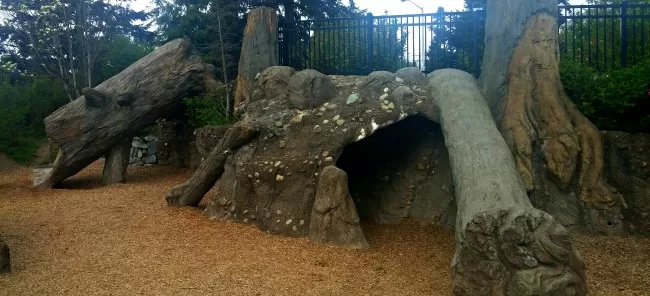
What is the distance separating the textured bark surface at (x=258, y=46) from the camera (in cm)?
1080

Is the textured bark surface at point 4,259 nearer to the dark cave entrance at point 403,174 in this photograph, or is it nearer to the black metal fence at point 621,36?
the dark cave entrance at point 403,174

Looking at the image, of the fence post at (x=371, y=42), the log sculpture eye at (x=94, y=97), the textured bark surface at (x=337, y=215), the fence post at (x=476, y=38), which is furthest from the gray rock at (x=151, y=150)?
the textured bark surface at (x=337, y=215)

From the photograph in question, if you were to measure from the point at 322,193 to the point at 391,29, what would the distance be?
211 inches

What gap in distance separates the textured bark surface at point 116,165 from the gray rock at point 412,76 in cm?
671

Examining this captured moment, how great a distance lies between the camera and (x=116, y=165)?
12375mm

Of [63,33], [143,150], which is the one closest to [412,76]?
[143,150]

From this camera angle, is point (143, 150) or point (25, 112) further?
point (25, 112)

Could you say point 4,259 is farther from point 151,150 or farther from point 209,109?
point 151,150

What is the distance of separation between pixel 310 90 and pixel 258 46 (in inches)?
120

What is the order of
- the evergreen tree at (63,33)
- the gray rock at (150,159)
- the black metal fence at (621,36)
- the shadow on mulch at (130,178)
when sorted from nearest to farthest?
the black metal fence at (621,36) → the shadow on mulch at (130,178) → the gray rock at (150,159) → the evergreen tree at (63,33)

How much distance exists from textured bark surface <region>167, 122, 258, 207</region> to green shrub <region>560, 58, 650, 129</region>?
4.28 meters

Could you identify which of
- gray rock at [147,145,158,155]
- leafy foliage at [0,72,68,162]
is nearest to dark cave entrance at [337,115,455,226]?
gray rock at [147,145,158,155]

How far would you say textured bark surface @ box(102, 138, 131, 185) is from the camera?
12.4m

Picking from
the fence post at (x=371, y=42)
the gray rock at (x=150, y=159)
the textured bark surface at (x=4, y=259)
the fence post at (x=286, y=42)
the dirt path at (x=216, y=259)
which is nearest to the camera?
the dirt path at (x=216, y=259)
